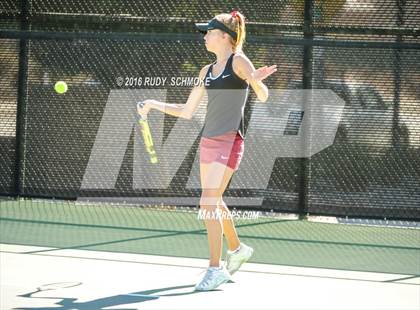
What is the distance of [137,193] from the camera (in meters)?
9.59

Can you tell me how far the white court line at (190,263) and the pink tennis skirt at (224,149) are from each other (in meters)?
1.20

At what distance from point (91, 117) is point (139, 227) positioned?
180 centimetres

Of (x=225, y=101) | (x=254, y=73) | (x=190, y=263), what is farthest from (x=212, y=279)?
(x=254, y=73)

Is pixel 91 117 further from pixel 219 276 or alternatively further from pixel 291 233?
pixel 219 276

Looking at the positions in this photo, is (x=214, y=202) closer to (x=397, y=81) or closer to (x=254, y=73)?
(x=254, y=73)

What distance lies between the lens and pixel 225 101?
19.2 ft

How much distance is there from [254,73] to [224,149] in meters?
0.64

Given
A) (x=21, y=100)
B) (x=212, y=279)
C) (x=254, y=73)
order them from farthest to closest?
(x=21, y=100) → (x=212, y=279) → (x=254, y=73)

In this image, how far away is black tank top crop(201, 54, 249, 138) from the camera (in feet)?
19.0

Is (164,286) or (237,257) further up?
(237,257)

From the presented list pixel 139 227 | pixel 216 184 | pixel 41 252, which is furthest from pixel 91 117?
pixel 216 184

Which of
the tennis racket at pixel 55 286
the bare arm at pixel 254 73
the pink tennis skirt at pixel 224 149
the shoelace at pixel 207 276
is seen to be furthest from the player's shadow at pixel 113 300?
the bare arm at pixel 254 73

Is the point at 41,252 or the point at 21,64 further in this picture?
the point at 21,64

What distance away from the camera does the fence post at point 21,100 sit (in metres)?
9.65
